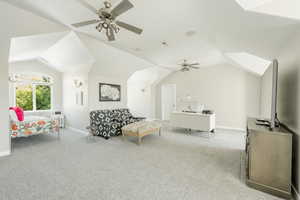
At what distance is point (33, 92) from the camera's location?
6090 mm

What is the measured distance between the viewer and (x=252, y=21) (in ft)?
7.66

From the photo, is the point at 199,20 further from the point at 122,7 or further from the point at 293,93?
the point at 293,93

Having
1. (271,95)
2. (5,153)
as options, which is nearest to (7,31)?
(5,153)

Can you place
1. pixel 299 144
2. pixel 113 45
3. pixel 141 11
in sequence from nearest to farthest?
pixel 299 144
pixel 141 11
pixel 113 45

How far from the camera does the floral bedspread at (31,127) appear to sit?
3852 millimetres

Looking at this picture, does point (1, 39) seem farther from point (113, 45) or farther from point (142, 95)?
point (142, 95)

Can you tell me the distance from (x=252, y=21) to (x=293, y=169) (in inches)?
93.9

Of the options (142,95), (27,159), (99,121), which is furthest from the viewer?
(142,95)

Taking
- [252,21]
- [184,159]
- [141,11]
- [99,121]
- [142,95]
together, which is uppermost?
[141,11]

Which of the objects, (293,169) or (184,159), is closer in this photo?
(293,169)

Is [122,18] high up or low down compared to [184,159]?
up

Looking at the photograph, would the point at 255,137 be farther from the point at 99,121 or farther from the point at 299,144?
the point at 99,121

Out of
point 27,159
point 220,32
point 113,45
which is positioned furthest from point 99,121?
point 220,32

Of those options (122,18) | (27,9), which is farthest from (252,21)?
(27,9)
